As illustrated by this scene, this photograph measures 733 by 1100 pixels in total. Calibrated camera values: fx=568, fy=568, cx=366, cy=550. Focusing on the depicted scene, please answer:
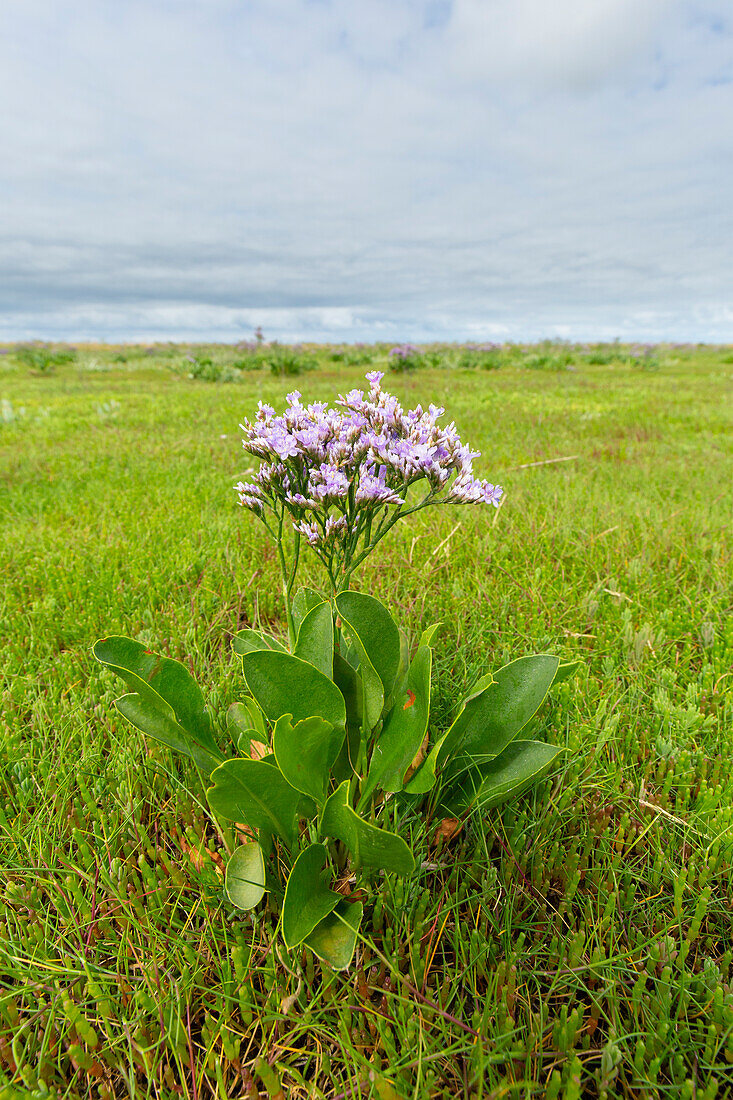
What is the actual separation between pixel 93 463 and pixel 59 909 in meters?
5.16

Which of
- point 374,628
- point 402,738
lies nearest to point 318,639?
point 374,628

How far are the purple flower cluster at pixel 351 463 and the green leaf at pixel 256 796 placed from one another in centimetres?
61

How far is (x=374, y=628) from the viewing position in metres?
1.72

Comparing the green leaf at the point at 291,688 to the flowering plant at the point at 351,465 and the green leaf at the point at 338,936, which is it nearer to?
the flowering plant at the point at 351,465

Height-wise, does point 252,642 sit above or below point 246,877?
above

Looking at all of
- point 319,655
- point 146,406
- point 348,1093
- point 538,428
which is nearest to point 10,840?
point 319,655

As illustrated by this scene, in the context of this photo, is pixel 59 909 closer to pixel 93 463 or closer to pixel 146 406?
pixel 93 463

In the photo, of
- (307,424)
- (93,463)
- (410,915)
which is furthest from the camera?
(93,463)

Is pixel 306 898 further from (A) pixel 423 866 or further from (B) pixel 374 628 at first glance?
(B) pixel 374 628

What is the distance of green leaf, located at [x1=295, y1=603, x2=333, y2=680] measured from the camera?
A: 1749 millimetres

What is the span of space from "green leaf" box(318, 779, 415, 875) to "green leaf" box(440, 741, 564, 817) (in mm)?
342

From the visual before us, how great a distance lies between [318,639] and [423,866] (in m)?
0.69

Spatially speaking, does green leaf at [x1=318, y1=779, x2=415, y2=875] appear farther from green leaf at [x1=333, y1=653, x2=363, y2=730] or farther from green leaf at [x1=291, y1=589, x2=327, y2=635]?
green leaf at [x1=291, y1=589, x2=327, y2=635]

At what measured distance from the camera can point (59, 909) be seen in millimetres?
1562
